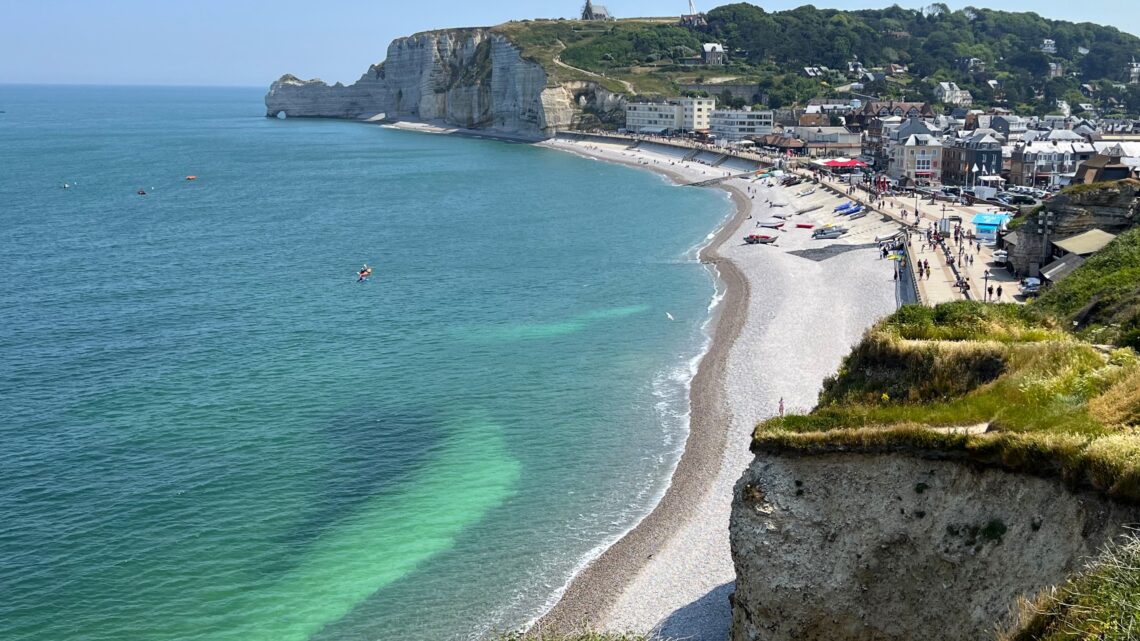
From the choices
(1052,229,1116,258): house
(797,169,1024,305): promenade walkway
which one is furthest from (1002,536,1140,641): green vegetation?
(1052,229,1116,258): house

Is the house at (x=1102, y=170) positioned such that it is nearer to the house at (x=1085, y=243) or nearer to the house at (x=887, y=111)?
the house at (x=1085, y=243)

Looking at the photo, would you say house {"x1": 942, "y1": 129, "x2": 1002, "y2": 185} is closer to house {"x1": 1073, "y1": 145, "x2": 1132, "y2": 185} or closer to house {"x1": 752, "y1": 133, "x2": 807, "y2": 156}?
house {"x1": 1073, "y1": 145, "x2": 1132, "y2": 185}

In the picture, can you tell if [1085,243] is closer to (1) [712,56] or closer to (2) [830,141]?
(2) [830,141]

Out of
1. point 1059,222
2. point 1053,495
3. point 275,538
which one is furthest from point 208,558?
point 1059,222

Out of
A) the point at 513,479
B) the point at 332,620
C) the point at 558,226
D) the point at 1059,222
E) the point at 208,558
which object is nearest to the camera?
the point at 332,620

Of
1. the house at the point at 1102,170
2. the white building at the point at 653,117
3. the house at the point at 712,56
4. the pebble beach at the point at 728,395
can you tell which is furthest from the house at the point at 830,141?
the house at the point at 712,56

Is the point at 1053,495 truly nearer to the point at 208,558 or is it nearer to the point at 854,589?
the point at 854,589
